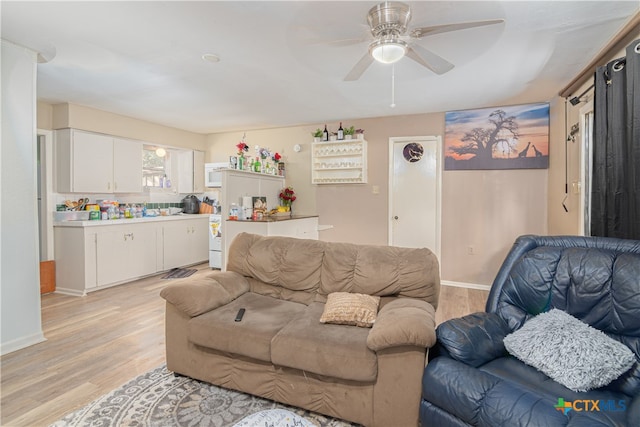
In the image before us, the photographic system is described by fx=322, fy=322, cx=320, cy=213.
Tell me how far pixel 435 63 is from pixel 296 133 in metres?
3.63

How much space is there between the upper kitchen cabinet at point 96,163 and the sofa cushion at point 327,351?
417 cm

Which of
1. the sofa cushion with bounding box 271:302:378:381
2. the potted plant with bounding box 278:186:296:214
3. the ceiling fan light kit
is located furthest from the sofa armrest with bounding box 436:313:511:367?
the potted plant with bounding box 278:186:296:214

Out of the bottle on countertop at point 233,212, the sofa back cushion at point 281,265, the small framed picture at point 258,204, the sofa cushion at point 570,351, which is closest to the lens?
the sofa cushion at point 570,351

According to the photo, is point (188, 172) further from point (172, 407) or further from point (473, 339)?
point (473, 339)

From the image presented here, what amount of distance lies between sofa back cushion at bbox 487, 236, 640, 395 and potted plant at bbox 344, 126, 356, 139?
343 centimetres

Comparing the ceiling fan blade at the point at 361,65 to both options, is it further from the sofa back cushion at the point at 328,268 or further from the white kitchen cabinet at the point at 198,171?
the white kitchen cabinet at the point at 198,171

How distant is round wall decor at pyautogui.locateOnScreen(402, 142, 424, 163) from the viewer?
4934 mm

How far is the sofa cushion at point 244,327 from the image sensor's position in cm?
197

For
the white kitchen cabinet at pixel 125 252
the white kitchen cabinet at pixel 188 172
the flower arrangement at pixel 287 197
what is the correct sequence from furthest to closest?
the white kitchen cabinet at pixel 188 172 → the flower arrangement at pixel 287 197 → the white kitchen cabinet at pixel 125 252

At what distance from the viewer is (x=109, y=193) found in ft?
16.2

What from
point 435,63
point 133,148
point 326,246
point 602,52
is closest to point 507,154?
point 602,52

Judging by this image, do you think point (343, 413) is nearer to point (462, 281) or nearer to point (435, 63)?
point (435, 63)

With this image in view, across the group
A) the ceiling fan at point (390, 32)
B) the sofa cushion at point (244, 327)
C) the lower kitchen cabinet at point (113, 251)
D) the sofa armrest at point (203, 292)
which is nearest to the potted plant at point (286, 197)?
the lower kitchen cabinet at point (113, 251)

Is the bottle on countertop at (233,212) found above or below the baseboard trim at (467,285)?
above
